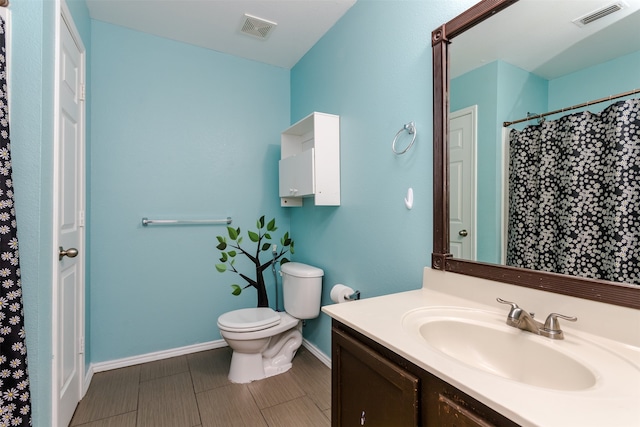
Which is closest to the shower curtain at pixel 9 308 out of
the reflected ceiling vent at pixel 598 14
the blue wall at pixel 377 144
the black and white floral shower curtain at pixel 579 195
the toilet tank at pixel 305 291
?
the toilet tank at pixel 305 291

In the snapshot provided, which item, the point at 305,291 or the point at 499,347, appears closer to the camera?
the point at 499,347

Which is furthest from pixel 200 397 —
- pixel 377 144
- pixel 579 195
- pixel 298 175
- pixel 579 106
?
pixel 579 106

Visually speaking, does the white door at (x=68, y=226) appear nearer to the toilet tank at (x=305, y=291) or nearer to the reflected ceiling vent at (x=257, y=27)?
the reflected ceiling vent at (x=257, y=27)

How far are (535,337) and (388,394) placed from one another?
45 cm

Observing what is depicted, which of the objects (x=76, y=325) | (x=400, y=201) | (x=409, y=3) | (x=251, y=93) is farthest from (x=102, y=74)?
(x=400, y=201)

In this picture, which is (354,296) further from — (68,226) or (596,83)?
(68,226)

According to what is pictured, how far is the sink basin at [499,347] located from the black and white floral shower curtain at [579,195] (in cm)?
24

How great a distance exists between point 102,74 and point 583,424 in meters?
2.86

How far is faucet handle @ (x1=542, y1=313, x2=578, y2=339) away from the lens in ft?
2.97

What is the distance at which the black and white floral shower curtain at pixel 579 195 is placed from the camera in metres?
0.87

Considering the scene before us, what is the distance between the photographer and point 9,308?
108 cm

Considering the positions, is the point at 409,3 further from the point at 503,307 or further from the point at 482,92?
the point at 503,307

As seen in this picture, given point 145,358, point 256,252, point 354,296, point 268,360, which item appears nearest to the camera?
point 354,296

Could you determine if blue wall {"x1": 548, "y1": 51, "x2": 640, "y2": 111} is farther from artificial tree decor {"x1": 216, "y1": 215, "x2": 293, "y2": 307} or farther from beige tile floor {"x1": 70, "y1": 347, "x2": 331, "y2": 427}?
artificial tree decor {"x1": 216, "y1": 215, "x2": 293, "y2": 307}
